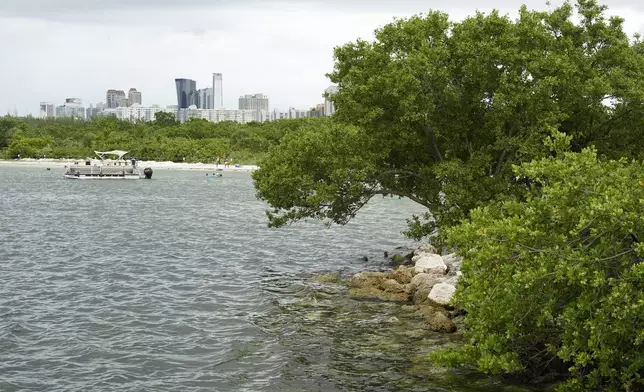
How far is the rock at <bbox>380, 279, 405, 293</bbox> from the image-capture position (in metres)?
27.8

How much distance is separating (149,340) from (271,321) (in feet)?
13.9

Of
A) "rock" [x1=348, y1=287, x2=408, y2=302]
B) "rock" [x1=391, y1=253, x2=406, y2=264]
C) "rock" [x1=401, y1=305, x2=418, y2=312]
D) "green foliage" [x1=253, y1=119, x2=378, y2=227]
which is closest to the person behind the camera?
"rock" [x1=401, y1=305, x2=418, y2=312]

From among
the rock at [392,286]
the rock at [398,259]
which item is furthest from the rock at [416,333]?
the rock at [398,259]

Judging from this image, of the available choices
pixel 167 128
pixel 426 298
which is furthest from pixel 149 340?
pixel 167 128

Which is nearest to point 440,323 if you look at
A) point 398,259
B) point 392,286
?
point 392,286

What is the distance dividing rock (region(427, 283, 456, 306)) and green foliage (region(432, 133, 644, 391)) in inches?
300

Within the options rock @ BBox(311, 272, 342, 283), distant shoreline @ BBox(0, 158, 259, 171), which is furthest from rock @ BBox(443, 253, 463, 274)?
distant shoreline @ BBox(0, 158, 259, 171)

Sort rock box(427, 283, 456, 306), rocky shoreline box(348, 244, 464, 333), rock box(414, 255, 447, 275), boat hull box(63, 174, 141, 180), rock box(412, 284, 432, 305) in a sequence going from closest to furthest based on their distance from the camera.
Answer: rocky shoreline box(348, 244, 464, 333), rock box(427, 283, 456, 306), rock box(412, 284, 432, 305), rock box(414, 255, 447, 275), boat hull box(63, 174, 141, 180)

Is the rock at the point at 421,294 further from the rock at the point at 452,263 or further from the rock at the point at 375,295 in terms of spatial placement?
the rock at the point at 452,263

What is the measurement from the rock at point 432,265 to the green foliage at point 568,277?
11.9m

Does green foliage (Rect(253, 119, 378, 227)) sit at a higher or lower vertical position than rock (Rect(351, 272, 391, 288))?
higher

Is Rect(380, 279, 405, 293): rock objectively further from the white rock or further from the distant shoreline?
the distant shoreline

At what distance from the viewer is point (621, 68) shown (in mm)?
29703

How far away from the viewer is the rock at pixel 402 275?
29.4 metres
